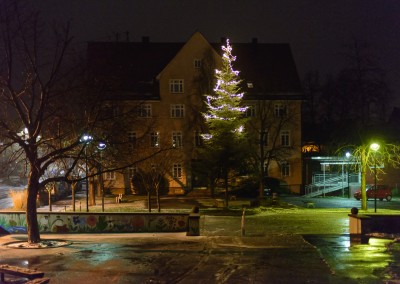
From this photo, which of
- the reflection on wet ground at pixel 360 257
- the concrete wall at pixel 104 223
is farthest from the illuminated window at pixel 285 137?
the reflection on wet ground at pixel 360 257

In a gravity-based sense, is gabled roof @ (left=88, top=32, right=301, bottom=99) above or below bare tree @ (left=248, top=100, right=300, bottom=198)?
above

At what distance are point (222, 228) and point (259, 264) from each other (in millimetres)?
11014

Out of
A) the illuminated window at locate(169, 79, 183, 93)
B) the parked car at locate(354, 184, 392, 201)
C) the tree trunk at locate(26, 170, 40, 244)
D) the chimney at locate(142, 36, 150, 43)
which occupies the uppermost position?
→ the chimney at locate(142, 36, 150, 43)

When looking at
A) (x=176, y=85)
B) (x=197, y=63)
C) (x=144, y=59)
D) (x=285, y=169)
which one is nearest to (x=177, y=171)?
(x=176, y=85)

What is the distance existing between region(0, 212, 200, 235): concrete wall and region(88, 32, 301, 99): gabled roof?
102ft

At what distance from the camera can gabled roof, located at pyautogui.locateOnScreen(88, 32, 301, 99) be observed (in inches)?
2196

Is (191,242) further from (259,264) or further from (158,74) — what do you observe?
(158,74)

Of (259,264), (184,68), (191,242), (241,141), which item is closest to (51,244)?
(191,242)

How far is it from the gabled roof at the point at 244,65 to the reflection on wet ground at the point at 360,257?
34196 millimetres

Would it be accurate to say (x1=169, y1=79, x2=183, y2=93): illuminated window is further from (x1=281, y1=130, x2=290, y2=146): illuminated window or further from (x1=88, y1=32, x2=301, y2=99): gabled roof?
(x1=281, y1=130, x2=290, y2=146): illuminated window

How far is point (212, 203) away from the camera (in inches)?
1673

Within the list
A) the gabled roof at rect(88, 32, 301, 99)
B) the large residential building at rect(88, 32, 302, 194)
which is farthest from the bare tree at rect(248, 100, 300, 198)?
the gabled roof at rect(88, 32, 301, 99)

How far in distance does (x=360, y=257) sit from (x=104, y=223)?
11.5 meters

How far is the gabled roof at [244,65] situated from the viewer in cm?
5578
